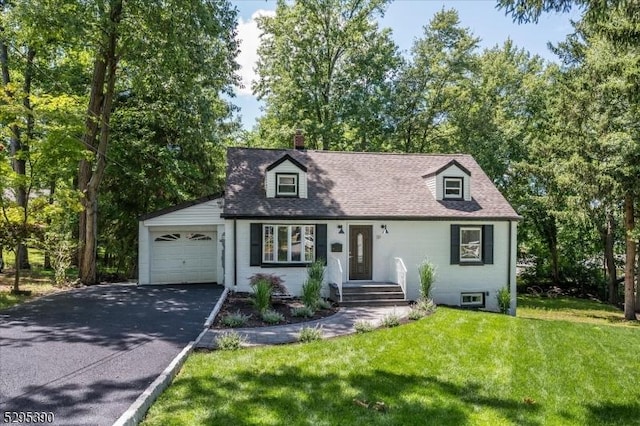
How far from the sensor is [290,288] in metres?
15.1

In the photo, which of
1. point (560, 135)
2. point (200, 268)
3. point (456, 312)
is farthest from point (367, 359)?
point (560, 135)

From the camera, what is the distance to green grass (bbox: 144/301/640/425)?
568cm

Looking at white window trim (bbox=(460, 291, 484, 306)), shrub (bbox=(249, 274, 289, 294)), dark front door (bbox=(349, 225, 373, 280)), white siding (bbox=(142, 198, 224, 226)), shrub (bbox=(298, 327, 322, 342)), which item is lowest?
white window trim (bbox=(460, 291, 484, 306))

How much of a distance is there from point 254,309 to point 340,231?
476 cm

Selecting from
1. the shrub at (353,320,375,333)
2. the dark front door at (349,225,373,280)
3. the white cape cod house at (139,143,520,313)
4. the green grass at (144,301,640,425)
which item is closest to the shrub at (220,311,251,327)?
the green grass at (144,301,640,425)

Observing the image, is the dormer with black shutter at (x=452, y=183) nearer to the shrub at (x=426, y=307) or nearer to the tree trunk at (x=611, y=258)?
the shrub at (x=426, y=307)

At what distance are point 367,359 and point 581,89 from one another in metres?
17.0

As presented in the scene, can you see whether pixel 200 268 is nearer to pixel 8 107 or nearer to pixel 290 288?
pixel 290 288

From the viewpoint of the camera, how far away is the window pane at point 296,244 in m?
15.4

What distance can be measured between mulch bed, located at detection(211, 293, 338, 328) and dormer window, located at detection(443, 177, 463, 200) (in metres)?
6.75

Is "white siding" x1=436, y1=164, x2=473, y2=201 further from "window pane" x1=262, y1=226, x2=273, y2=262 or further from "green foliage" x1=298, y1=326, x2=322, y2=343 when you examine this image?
"green foliage" x1=298, y1=326, x2=322, y2=343

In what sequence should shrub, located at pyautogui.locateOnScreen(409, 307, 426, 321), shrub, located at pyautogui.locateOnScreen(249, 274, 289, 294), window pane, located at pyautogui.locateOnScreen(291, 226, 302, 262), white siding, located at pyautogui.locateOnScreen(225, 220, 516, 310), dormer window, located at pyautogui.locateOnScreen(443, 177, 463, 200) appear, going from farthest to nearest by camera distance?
dormer window, located at pyautogui.locateOnScreen(443, 177, 463, 200), white siding, located at pyautogui.locateOnScreen(225, 220, 516, 310), window pane, located at pyautogui.locateOnScreen(291, 226, 302, 262), shrub, located at pyautogui.locateOnScreen(249, 274, 289, 294), shrub, located at pyautogui.locateOnScreen(409, 307, 426, 321)

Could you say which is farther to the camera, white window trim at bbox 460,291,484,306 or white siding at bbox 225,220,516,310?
white window trim at bbox 460,291,484,306

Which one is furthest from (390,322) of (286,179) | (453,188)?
(453,188)
